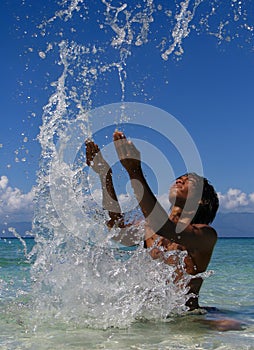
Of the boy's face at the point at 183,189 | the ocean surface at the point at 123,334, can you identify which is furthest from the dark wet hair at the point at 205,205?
the ocean surface at the point at 123,334

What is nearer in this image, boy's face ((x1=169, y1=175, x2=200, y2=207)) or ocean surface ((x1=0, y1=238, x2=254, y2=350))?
ocean surface ((x1=0, y1=238, x2=254, y2=350))

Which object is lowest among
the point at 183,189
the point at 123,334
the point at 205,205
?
the point at 123,334

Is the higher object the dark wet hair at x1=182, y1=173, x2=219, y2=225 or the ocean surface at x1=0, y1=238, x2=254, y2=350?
the dark wet hair at x1=182, y1=173, x2=219, y2=225

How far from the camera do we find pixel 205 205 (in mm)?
5027

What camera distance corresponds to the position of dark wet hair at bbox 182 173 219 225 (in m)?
5.00

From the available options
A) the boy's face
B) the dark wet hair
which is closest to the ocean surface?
the dark wet hair

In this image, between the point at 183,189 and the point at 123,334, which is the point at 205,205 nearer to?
the point at 183,189

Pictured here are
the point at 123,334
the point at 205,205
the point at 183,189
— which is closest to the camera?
the point at 123,334

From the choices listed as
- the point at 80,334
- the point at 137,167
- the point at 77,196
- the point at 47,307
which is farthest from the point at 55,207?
the point at 137,167

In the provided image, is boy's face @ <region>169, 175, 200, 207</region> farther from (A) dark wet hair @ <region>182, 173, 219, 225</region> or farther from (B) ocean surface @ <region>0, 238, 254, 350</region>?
(B) ocean surface @ <region>0, 238, 254, 350</region>

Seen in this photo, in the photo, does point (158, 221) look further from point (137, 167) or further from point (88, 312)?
point (88, 312)

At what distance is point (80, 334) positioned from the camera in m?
4.27

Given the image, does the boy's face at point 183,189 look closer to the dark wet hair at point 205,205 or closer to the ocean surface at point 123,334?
the dark wet hair at point 205,205

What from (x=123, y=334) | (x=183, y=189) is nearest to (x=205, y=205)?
(x=183, y=189)
